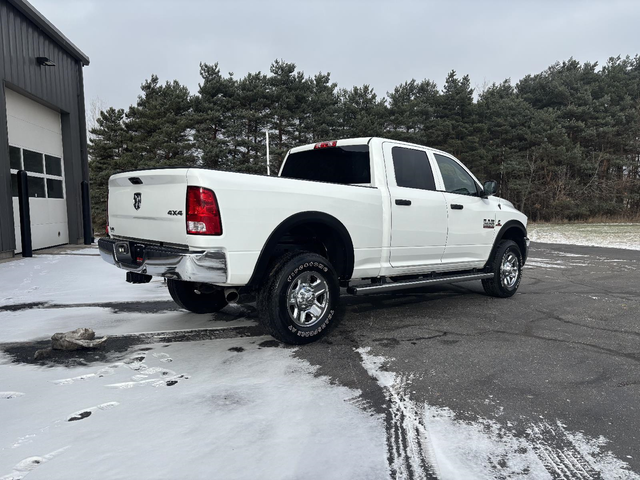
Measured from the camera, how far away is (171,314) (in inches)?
214

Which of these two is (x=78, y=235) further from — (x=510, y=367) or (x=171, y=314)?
(x=510, y=367)

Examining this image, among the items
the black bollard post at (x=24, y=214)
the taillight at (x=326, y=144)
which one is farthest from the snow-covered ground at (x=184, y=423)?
the black bollard post at (x=24, y=214)

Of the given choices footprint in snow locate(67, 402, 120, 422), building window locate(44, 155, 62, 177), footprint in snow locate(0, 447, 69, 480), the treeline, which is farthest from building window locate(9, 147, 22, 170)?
the treeline

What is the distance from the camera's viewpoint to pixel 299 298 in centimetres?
414

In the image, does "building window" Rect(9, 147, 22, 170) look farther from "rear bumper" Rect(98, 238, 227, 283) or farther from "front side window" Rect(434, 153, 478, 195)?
"front side window" Rect(434, 153, 478, 195)

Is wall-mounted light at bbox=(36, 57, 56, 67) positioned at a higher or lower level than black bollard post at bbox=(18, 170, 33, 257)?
higher

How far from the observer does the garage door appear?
11133 mm

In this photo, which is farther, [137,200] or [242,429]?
[137,200]

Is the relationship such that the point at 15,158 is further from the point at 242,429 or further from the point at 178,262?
the point at 242,429

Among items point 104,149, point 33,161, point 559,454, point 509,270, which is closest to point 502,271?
point 509,270

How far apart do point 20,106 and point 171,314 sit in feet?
31.2

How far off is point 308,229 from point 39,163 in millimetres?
11203

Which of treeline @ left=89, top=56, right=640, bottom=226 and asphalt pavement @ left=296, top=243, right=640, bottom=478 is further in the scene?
treeline @ left=89, top=56, right=640, bottom=226

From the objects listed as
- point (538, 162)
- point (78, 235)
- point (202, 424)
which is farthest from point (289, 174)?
point (538, 162)
